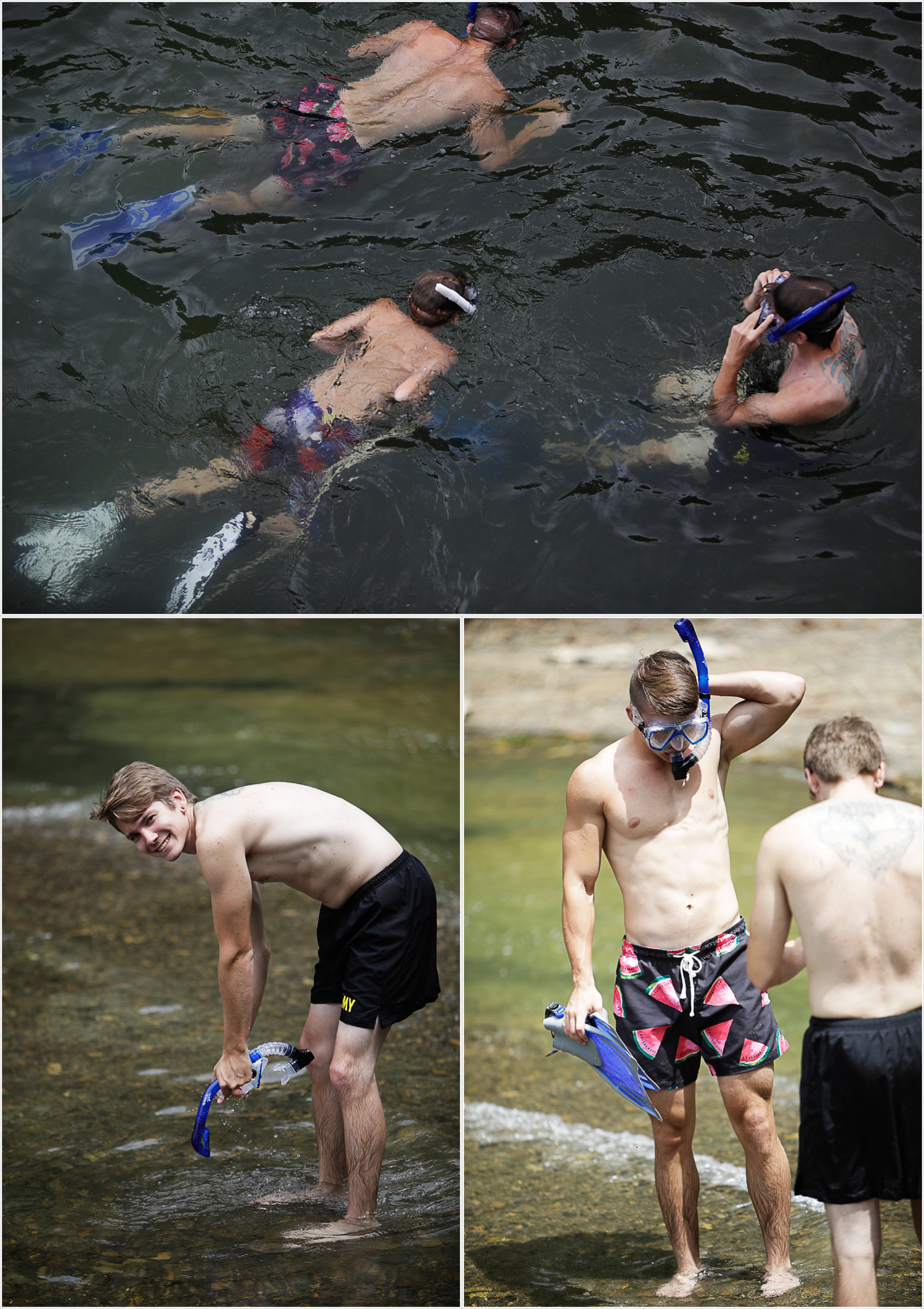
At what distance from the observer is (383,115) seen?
264 inches

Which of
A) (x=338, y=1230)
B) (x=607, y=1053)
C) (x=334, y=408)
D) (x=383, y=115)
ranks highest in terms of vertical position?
(x=383, y=115)

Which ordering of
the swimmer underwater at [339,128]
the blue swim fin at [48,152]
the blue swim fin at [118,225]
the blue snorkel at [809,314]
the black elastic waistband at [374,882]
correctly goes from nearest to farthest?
the black elastic waistband at [374,882], the blue snorkel at [809,314], the blue swim fin at [118,225], the swimmer underwater at [339,128], the blue swim fin at [48,152]

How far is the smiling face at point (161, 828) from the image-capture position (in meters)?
3.50

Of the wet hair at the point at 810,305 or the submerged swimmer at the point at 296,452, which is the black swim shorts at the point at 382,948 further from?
the wet hair at the point at 810,305

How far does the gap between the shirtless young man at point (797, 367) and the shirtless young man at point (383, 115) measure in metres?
2.33

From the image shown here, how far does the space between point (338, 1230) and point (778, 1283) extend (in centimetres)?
151

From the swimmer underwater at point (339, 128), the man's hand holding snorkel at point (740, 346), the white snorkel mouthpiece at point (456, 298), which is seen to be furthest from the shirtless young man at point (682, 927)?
the swimmer underwater at point (339, 128)

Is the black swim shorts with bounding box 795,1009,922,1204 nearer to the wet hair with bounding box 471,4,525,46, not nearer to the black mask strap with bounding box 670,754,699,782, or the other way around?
the black mask strap with bounding box 670,754,699,782

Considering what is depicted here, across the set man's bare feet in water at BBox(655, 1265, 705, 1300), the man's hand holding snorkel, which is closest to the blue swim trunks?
the man's hand holding snorkel

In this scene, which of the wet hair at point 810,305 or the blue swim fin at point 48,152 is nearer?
the wet hair at point 810,305

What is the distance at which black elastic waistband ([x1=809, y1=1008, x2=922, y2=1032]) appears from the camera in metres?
2.94

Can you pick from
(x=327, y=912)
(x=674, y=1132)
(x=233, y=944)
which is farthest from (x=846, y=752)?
(x=233, y=944)

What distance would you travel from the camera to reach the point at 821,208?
6.17 meters

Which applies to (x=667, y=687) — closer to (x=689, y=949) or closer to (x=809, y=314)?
(x=689, y=949)
